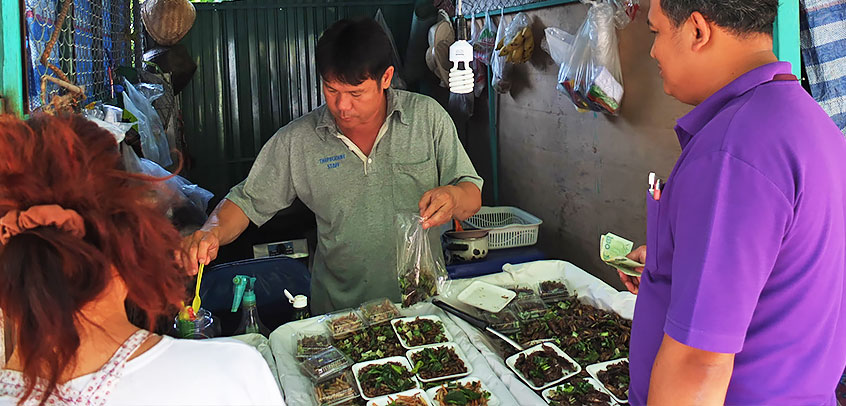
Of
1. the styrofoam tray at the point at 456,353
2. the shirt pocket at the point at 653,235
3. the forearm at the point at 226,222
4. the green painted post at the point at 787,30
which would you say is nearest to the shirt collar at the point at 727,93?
the shirt pocket at the point at 653,235

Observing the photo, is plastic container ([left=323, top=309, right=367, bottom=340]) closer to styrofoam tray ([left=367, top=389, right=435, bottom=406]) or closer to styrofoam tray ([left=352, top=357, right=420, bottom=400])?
styrofoam tray ([left=352, top=357, right=420, bottom=400])

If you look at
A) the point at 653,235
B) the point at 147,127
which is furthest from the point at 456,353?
the point at 147,127

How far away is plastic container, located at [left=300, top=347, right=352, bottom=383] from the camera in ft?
5.87

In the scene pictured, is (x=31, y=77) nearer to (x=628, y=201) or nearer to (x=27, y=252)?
(x=27, y=252)

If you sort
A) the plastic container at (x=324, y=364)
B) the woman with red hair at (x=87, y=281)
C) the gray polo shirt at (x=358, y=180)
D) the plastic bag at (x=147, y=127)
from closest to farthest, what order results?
1. the woman with red hair at (x=87, y=281)
2. the plastic container at (x=324, y=364)
3. the gray polo shirt at (x=358, y=180)
4. the plastic bag at (x=147, y=127)

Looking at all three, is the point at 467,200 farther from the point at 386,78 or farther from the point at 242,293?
the point at 242,293

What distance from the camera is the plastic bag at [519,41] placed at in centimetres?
391

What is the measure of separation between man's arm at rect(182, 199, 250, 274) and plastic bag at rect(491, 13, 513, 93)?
2414 mm

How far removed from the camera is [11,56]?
6.23 ft

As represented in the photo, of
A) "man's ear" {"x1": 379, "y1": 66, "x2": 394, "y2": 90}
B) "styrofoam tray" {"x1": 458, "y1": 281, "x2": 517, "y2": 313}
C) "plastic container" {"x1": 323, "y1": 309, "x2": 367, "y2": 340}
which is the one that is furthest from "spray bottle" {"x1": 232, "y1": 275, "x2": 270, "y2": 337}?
"man's ear" {"x1": 379, "y1": 66, "x2": 394, "y2": 90}

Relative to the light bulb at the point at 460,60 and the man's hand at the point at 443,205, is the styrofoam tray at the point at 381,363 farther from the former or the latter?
the light bulb at the point at 460,60

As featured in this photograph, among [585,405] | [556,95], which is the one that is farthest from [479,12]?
[585,405]

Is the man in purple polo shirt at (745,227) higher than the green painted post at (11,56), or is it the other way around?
the green painted post at (11,56)

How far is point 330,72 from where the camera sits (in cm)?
217
